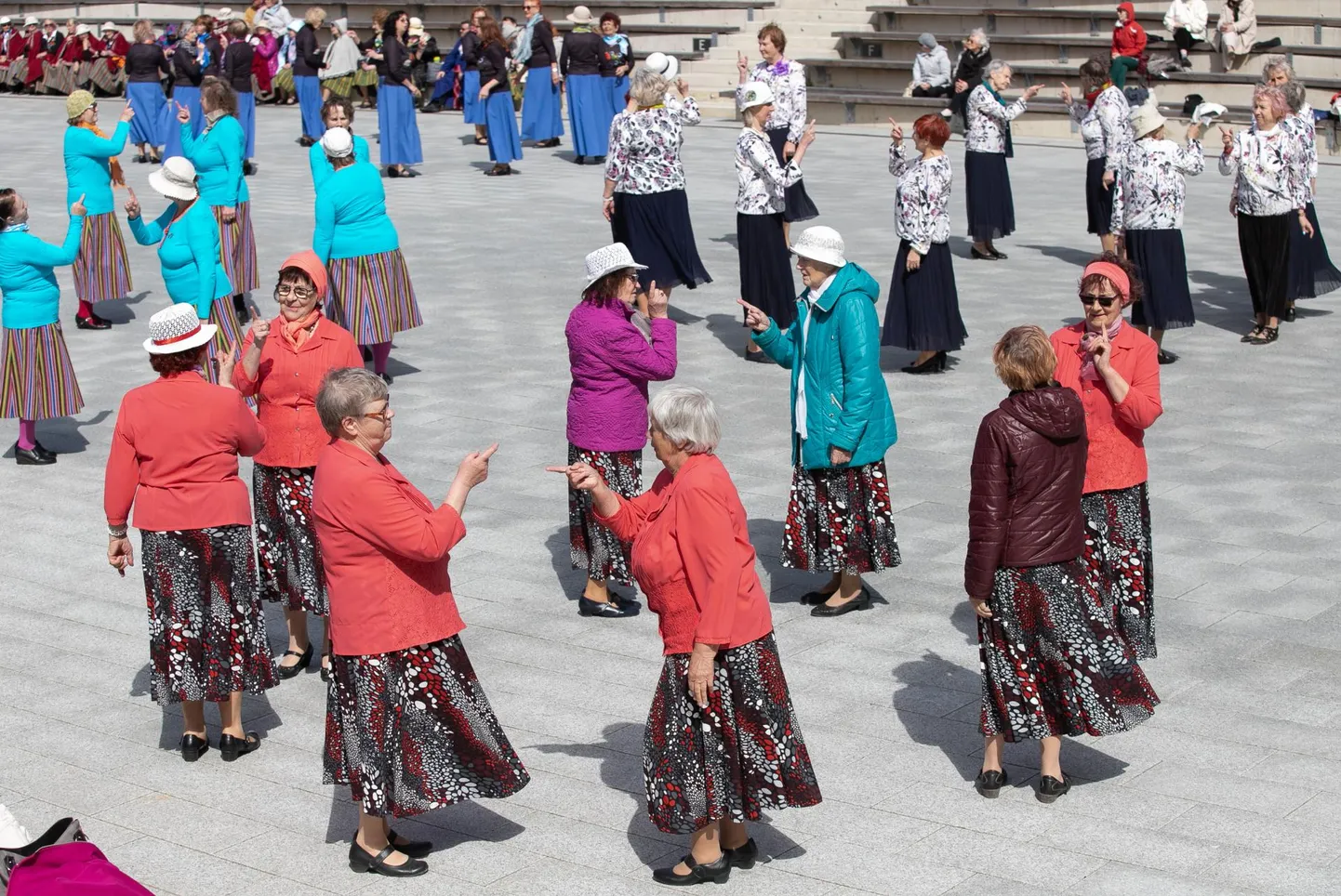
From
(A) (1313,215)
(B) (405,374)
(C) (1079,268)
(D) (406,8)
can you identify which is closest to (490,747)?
(B) (405,374)

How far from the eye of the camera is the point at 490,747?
5309 millimetres

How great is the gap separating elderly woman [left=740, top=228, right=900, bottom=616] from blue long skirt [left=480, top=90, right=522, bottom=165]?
13.5m

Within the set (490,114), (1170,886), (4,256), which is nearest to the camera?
(1170,886)

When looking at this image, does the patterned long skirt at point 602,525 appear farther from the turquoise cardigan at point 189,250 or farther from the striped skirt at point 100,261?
the striped skirt at point 100,261

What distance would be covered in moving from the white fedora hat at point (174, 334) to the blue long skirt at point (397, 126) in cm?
1439

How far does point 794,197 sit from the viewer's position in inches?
619

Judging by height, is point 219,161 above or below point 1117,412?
above

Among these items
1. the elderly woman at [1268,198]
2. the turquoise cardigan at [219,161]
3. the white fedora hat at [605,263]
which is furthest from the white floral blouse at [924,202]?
the turquoise cardigan at [219,161]

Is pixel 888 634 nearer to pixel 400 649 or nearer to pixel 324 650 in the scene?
pixel 324 650

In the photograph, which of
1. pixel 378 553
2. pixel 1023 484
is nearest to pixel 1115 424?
pixel 1023 484

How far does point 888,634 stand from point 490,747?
247cm

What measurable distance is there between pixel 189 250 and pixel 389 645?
6241mm

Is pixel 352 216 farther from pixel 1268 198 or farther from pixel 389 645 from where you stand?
pixel 389 645

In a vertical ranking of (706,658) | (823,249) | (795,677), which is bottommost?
(795,677)
